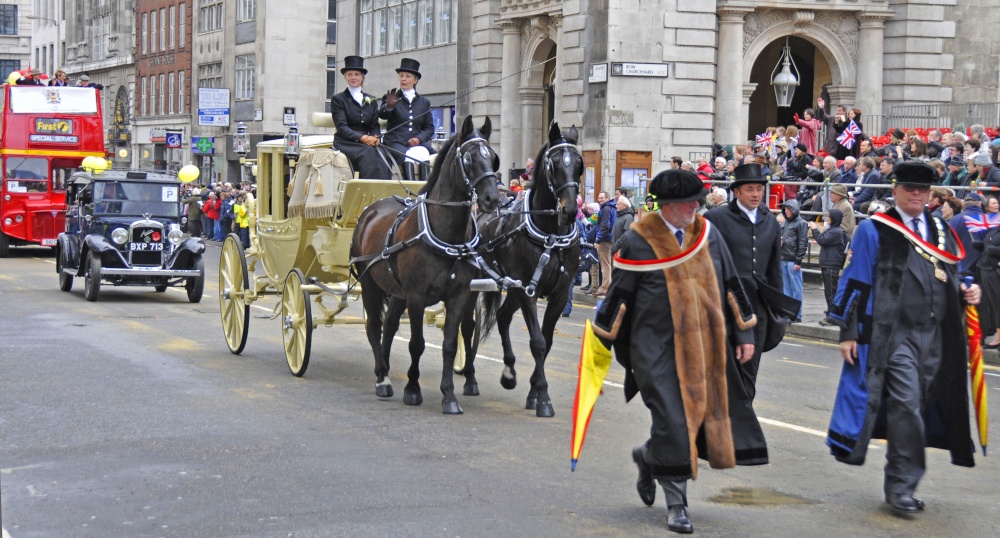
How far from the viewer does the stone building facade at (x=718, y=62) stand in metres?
31.2

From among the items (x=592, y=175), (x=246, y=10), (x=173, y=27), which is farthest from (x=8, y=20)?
(x=592, y=175)

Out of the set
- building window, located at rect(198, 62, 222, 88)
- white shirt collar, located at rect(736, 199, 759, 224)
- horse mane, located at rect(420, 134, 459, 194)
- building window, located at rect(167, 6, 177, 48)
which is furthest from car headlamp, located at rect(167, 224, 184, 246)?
building window, located at rect(167, 6, 177, 48)

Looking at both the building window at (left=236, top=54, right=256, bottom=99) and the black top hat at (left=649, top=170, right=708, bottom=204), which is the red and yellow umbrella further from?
the building window at (left=236, top=54, right=256, bottom=99)

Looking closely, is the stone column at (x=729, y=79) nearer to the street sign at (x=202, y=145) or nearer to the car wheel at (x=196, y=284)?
the car wheel at (x=196, y=284)

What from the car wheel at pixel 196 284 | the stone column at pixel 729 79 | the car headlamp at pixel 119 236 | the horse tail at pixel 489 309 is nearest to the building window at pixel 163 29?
the stone column at pixel 729 79

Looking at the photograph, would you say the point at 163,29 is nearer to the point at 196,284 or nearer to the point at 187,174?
the point at 187,174

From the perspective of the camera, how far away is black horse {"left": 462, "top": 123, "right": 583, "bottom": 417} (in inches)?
408

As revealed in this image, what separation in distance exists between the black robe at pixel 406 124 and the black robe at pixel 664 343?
623cm

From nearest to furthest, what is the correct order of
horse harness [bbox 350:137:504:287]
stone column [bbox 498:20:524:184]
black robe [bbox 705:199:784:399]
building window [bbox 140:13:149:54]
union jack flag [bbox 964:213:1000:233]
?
black robe [bbox 705:199:784:399]
horse harness [bbox 350:137:504:287]
union jack flag [bbox 964:213:1000:233]
stone column [bbox 498:20:524:184]
building window [bbox 140:13:149:54]

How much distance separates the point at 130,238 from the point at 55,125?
14007mm

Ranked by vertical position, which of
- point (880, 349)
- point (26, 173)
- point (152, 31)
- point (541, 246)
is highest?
point (152, 31)

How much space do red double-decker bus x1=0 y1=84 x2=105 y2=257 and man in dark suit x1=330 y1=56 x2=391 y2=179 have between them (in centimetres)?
2192

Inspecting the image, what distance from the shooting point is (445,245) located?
10.3 meters

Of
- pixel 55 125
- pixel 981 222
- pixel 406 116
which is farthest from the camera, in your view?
pixel 55 125
